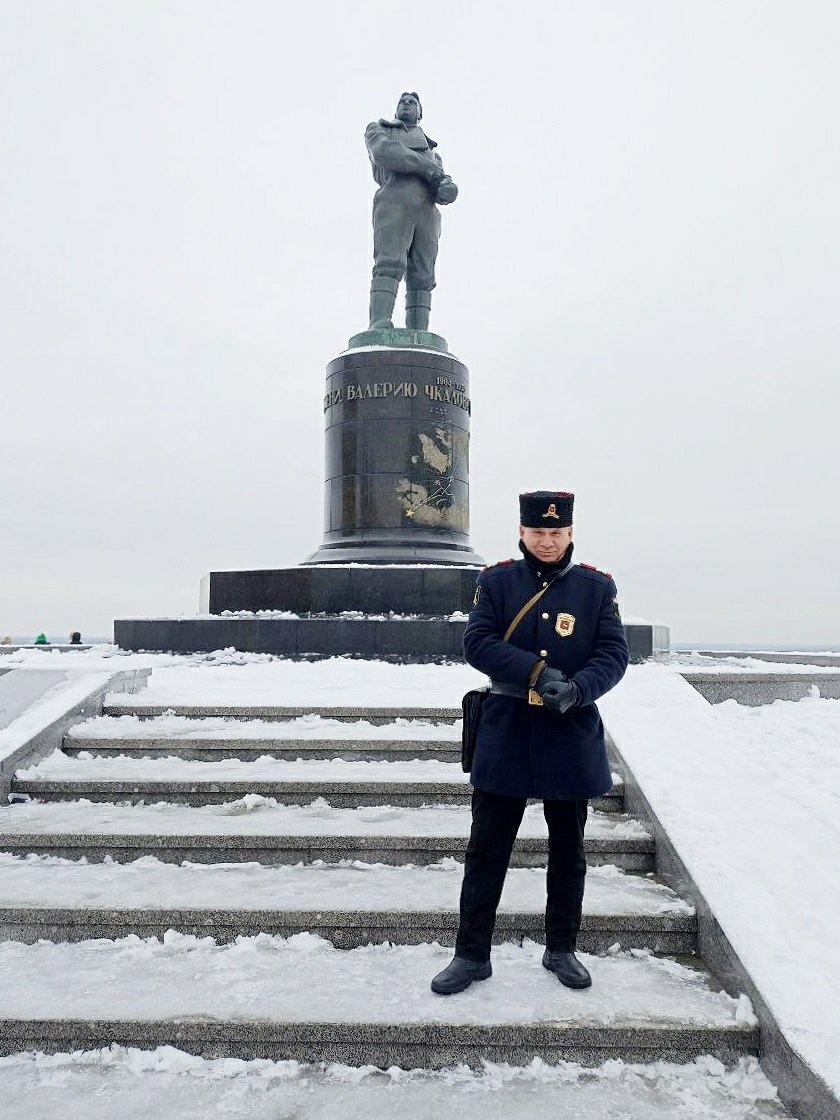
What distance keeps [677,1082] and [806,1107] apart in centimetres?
42

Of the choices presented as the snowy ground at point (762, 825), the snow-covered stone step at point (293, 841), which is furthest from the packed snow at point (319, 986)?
the snow-covered stone step at point (293, 841)

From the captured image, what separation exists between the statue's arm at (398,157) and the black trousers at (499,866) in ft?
40.9

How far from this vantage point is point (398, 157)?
1345 cm

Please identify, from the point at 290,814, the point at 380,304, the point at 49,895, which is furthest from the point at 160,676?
the point at 380,304

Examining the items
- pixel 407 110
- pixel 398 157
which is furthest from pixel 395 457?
pixel 407 110

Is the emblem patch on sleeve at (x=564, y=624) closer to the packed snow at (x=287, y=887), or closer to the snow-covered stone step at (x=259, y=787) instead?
the packed snow at (x=287, y=887)

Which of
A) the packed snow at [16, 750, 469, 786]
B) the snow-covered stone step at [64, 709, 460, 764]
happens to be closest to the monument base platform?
the snow-covered stone step at [64, 709, 460, 764]

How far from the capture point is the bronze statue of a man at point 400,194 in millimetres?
13523

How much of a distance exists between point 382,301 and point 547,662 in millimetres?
11530

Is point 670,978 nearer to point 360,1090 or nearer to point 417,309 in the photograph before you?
point 360,1090

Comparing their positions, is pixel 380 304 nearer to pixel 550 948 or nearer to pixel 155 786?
pixel 155 786

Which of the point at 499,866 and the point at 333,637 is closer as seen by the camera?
the point at 499,866

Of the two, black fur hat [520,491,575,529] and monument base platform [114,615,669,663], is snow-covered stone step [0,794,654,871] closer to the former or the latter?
black fur hat [520,491,575,529]

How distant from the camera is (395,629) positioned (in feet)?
32.9
